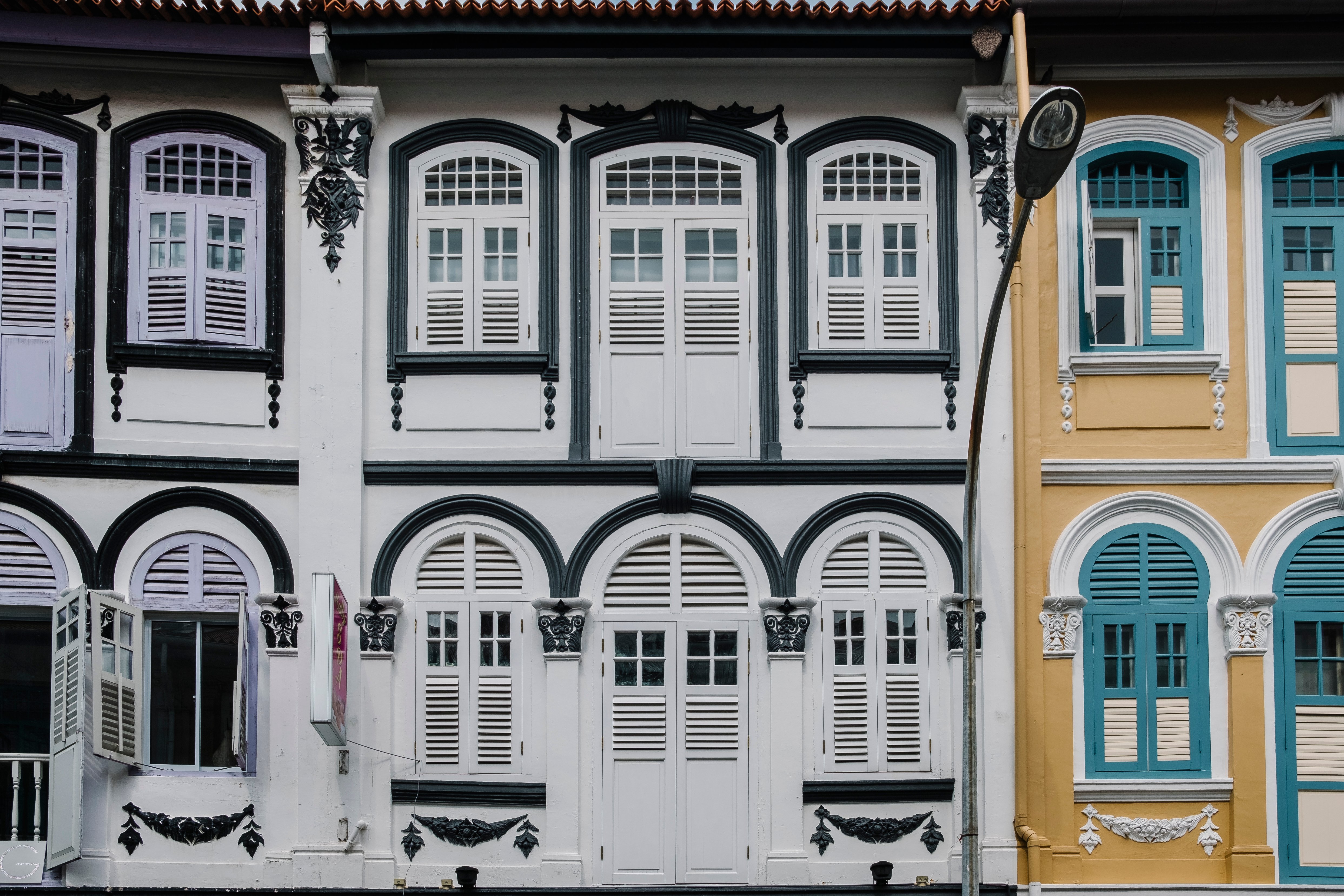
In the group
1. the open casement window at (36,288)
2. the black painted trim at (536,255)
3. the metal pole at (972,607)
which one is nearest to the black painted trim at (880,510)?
the metal pole at (972,607)

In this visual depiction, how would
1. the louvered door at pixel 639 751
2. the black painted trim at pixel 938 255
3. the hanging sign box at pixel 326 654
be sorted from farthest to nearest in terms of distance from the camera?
the black painted trim at pixel 938 255, the louvered door at pixel 639 751, the hanging sign box at pixel 326 654

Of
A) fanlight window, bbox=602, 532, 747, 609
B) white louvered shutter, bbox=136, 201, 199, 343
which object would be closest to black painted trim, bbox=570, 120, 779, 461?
fanlight window, bbox=602, 532, 747, 609

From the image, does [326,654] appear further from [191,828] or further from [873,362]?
[873,362]

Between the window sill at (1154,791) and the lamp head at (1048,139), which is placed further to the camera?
the window sill at (1154,791)

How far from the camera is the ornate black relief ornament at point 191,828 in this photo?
12.0 metres

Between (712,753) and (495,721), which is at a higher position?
(495,721)

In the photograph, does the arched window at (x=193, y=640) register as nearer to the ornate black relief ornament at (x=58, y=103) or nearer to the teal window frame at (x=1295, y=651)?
the ornate black relief ornament at (x=58, y=103)

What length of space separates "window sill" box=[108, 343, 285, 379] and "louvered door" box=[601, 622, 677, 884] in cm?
370

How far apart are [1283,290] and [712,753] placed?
637 cm

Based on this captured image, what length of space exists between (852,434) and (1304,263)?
4.28 metres

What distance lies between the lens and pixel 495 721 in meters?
12.3

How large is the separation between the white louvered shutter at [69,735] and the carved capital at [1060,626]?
7.85 meters

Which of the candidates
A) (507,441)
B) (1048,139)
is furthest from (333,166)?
(1048,139)

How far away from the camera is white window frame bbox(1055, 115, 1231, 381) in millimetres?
12531
